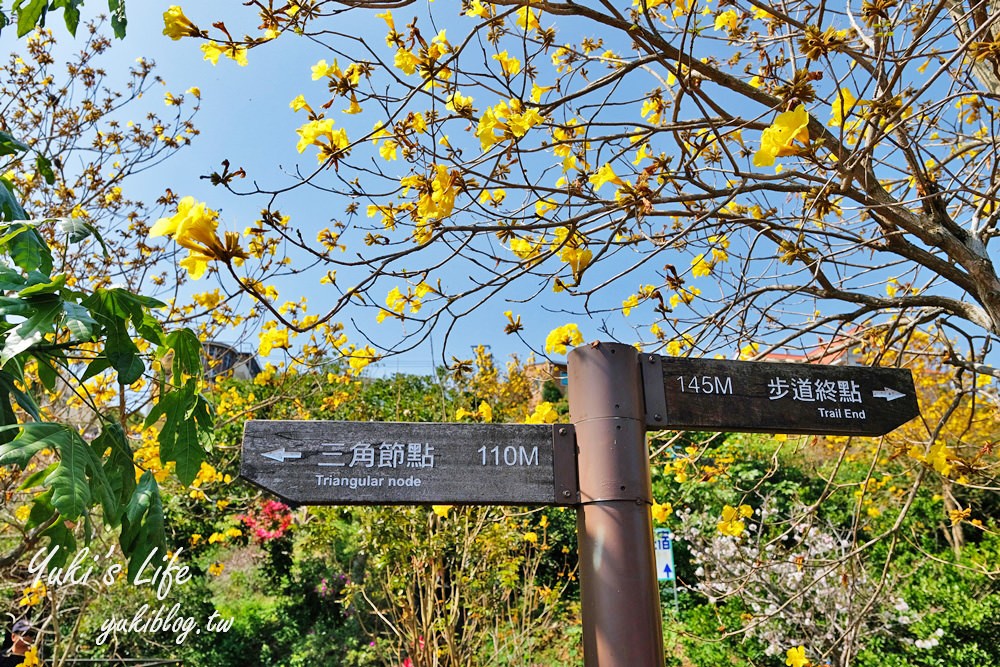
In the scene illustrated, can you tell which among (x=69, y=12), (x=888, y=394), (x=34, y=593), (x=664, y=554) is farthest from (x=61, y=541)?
(x=664, y=554)

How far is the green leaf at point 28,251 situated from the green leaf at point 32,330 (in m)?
0.23

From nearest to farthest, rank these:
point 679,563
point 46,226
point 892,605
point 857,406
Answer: point 857,406
point 46,226
point 892,605
point 679,563

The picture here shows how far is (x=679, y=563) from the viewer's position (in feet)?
21.6

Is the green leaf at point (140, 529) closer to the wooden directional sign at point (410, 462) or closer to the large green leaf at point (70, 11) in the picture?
the wooden directional sign at point (410, 462)

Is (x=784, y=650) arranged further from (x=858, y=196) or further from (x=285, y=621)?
(x=285, y=621)

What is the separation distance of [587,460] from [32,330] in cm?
108

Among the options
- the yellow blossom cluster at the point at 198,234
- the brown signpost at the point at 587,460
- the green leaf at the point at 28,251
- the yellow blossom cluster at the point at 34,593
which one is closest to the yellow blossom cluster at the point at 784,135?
the brown signpost at the point at 587,460

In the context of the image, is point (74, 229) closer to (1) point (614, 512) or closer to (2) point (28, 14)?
(2) point (28, 14)

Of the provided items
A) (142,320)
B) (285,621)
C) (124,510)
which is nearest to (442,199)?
(142,320)

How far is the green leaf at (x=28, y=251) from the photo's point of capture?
1.30 metres

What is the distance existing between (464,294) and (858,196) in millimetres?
1189

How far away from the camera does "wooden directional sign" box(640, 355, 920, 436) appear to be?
1568 millimetres

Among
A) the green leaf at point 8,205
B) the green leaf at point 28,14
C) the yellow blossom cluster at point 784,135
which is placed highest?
the green leaf at point 28,14

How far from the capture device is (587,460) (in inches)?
58.3
